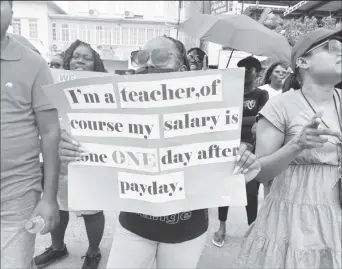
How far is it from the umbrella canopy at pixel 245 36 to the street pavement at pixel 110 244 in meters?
1.96

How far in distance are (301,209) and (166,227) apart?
64 cm

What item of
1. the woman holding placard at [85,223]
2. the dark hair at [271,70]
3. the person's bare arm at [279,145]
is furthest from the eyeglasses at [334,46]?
the dark hair at [271,70]

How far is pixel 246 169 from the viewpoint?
5.32 ft

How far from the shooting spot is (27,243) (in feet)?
5.33

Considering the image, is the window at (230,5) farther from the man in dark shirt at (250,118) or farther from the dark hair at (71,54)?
the dark hair at (71,54)

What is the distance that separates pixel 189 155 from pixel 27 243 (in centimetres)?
82

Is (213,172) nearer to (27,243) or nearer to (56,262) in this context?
(27,243)

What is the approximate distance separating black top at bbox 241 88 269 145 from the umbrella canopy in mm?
591

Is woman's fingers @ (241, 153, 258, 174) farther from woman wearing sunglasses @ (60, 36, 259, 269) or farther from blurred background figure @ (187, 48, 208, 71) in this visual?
blurred background figure @ (187, 48, 208, 71)

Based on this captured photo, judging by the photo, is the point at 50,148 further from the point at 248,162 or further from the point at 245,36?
the point at 245,36

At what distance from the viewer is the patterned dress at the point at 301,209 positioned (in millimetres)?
1650

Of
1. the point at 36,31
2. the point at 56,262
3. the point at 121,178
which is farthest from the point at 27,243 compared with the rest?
the point at 36,31

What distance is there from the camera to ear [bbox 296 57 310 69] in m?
1.75

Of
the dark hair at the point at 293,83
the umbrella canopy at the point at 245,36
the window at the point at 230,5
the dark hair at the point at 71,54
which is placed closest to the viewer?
the dark hair at the point at 293,83
